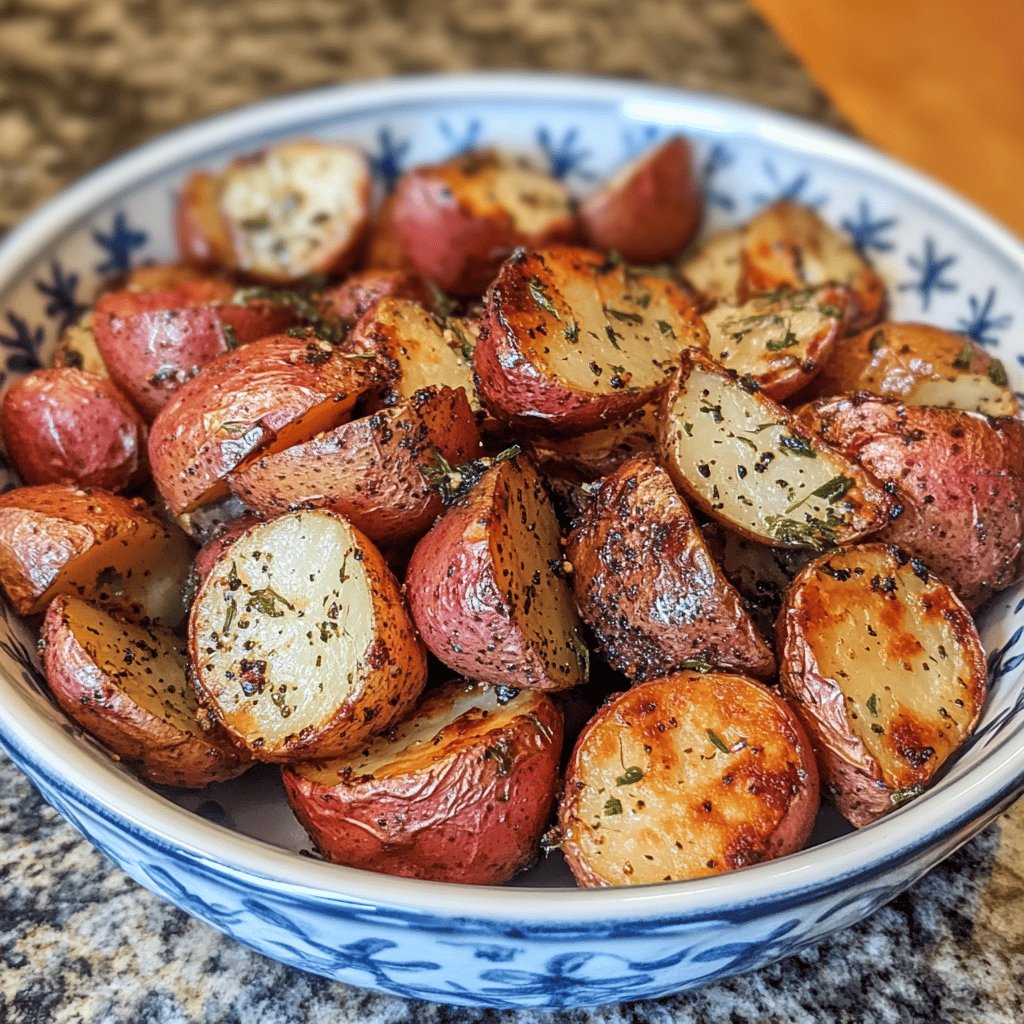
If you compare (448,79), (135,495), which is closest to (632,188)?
(448,79)

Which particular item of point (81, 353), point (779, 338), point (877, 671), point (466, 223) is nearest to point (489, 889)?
point (877, 671)

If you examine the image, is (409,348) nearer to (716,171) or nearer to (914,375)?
(914,375)

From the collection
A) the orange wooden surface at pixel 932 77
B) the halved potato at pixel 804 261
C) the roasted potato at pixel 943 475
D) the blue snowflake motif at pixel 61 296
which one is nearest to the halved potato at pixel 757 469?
the roasted potato at pixel 943 475

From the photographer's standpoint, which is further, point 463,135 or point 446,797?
point 463,135

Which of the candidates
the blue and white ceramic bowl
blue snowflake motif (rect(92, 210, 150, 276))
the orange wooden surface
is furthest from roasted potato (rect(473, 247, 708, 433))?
the orange wooden surface

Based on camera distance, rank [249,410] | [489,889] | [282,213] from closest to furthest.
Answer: [489,889] → [249,410] → [282,213]

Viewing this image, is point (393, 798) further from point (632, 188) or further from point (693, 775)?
point (632, 188)

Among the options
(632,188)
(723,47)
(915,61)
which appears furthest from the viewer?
(915,61)
